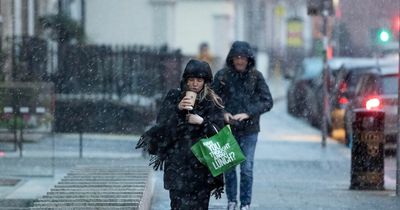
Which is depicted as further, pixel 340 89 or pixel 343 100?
pixel 340 89

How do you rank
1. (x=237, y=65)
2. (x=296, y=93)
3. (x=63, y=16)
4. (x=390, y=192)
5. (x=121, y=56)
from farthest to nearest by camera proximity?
(x=296, y=93), (x=63, y=16), (x=121, y=56), (x=390, y=192), (x=237, y=65)

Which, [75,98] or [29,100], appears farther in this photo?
[75,98]

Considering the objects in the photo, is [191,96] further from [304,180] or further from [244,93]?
[304,180]

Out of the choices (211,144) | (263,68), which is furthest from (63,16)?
(263,68)

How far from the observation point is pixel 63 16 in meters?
23.9

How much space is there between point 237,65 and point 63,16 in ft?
43.3

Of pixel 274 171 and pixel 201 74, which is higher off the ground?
pixel 201 74

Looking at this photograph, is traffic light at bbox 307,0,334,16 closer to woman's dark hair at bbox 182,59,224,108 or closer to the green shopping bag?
woman's dark hair at bbox 182,59,224,108

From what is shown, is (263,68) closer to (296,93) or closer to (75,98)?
(296,93)

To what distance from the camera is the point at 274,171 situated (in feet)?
52.0

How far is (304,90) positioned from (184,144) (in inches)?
815

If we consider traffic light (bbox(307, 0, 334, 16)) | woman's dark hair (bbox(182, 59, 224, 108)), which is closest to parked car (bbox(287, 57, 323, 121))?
traffic light (bbox(307, 0, 334, 16))

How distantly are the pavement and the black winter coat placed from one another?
3.21 meters

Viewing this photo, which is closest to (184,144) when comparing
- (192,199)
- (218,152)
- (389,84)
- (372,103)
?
(218,152)
